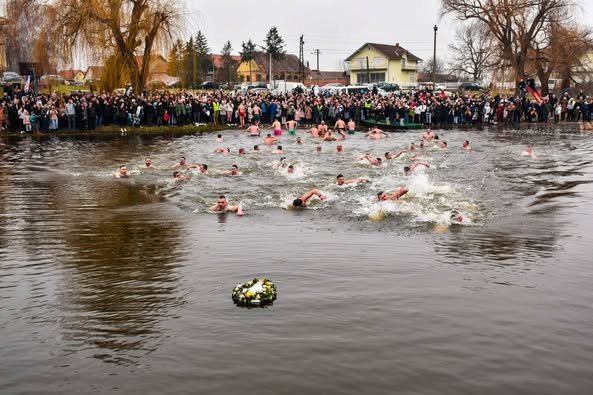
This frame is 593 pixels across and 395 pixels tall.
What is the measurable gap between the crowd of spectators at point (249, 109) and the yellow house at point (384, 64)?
48.4 metres

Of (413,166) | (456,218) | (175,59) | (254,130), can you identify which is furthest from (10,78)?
(456,218)

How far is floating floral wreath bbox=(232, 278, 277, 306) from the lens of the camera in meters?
9.05

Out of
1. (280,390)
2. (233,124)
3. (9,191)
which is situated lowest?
(280,390)

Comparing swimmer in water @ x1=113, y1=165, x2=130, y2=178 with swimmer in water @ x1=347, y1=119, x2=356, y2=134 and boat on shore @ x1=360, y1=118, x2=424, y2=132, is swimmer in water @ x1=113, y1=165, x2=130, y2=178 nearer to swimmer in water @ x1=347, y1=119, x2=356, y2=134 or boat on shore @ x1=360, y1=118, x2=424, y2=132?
swimmer in water @ x1=347, y1=119, x2=356, y2=134

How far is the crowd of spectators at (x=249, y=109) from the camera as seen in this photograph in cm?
3011

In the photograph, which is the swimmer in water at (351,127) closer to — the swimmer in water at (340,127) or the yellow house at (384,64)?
the swimmer in water at (340,127)

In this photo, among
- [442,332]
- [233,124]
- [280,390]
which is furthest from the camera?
[233,124]

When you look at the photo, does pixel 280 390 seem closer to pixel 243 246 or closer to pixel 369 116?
pixel 243 246

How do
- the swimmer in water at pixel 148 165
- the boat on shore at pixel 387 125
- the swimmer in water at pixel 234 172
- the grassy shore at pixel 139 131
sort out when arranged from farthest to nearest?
1. the boat on shore at pixel 387 125
2. the grassy shore at pixel 139 131
3. the swimmer in water at pixel 148 165
4. the swimmer in water at pixel 234 172

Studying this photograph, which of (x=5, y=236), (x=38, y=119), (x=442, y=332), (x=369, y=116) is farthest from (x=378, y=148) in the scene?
(x=442, y=332)

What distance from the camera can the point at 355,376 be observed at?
713cm

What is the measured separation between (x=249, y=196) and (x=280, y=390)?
11218mm

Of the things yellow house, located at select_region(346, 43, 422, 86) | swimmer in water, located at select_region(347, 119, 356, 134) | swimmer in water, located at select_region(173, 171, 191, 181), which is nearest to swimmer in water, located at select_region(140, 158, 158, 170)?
swimmer in water, located at select_region(173, 171, 191, 181)

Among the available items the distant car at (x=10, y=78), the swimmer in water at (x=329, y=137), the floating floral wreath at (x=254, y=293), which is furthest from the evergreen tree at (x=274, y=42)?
the floating floral wreath at (x=254, y=293)
